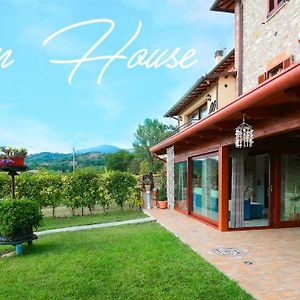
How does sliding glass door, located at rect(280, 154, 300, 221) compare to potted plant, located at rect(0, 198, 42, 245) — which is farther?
sliding glass door, located at rect(280, 154, 300, 221)

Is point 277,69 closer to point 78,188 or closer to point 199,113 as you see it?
point 199,113

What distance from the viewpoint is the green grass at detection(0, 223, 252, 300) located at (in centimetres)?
475

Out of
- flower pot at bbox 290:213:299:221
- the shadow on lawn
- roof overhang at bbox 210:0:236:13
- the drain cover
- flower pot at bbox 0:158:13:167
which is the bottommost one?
the shadow on lawn

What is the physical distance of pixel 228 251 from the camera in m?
7.02

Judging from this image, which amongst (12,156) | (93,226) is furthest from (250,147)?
(12,156)

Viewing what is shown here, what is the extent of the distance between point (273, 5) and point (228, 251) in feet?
24.0

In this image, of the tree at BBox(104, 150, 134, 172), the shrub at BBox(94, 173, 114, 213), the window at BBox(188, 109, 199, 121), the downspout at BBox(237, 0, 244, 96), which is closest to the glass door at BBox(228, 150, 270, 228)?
the downspout at BBox(237, 0, 244, 96)

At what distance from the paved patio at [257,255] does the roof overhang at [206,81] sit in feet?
18.6

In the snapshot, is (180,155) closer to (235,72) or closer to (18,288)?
(235,72)

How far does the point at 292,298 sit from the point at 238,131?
3.14 metres

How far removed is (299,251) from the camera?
22.9ft

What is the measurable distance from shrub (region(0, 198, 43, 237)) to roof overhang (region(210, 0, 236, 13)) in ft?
31.4

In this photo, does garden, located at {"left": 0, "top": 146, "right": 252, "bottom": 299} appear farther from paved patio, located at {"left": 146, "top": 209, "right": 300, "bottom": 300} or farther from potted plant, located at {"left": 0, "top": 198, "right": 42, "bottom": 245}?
paved patio, located at {"left": 146, "top": 209, "right": 300, "bottom": 300}

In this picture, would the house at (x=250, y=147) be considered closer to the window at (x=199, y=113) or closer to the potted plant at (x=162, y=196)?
the potted plant at (x=162, y=196)
